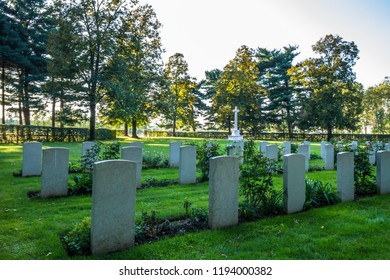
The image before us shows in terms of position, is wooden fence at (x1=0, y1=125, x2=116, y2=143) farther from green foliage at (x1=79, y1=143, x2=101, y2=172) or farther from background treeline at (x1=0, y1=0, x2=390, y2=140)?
green foliage at (x1=79, y1=143, x2=101, y2=172)

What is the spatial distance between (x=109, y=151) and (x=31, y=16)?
93.2ft

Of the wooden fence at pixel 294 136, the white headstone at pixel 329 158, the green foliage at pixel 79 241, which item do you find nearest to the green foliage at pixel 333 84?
the wooden fence at pixel 294 136

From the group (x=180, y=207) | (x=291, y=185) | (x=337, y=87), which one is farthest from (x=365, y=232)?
(x=337, y=87)

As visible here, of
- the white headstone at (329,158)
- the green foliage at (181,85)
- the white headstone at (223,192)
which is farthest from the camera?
the green foliage at (181,85)

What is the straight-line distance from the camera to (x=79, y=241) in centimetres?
360

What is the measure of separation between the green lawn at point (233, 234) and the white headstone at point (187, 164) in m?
1.87

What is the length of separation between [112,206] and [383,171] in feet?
20.3

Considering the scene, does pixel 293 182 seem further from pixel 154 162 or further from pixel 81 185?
pixel 154 162

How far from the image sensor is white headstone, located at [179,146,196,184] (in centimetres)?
787

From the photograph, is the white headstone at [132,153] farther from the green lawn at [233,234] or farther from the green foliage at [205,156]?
the green foliage at [205,156]

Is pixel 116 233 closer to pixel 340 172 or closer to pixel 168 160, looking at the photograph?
pixel 340 172

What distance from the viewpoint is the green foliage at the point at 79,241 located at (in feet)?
11.5

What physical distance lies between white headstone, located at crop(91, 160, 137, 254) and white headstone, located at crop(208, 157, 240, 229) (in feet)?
4.11

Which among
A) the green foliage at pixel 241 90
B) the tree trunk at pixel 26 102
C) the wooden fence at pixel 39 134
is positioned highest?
the green foliage at pixel 241 90
